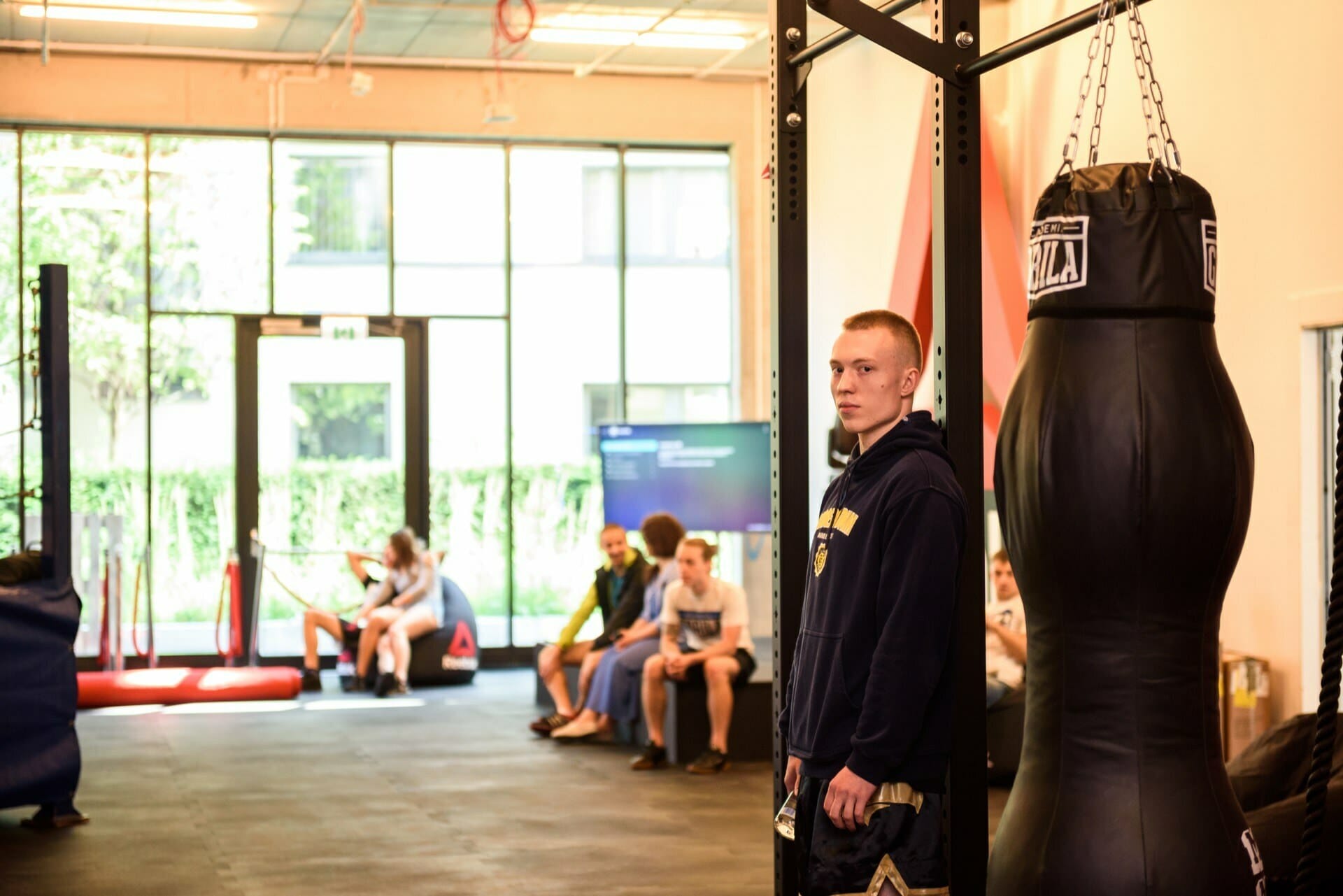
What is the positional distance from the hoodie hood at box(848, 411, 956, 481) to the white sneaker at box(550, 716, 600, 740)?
5.36 meters

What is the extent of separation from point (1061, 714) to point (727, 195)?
363 inches

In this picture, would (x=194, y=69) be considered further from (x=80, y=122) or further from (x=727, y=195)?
(x=727, y=195)

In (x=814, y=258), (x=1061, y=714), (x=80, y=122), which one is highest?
(x=80, y=122)

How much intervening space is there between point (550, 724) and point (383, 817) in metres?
1.99

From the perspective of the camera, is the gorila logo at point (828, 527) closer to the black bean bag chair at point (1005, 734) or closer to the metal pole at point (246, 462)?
the black bean bag chair at point (1005, 734)

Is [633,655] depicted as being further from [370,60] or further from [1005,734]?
[370,60]

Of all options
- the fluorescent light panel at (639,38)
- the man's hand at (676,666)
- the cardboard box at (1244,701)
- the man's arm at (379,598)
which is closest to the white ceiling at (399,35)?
the fluorescent light panel at (639,38)

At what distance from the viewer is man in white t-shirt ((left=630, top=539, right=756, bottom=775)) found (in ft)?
→ 23.2

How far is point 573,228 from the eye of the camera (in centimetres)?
1112

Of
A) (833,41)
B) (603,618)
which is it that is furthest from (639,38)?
(833,41)

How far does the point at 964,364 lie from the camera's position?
2.83 m

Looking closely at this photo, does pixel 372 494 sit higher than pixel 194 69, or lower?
lower

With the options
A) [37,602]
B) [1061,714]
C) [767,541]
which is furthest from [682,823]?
[767,541]

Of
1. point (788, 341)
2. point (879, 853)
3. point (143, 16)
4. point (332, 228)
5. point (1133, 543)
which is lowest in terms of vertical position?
point (879, 853)
